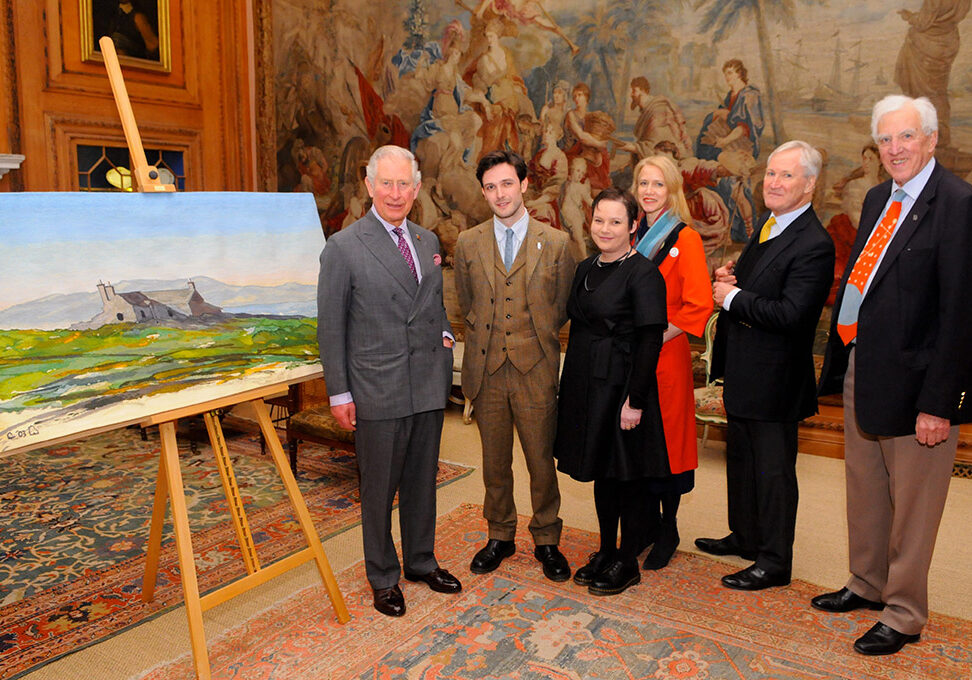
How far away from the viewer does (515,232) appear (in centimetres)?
354

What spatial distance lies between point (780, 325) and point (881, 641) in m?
1.34

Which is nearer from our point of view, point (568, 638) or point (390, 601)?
point (568, 638)

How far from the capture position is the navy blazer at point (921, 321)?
109 inches

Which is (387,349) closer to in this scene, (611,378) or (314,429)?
(611,378)

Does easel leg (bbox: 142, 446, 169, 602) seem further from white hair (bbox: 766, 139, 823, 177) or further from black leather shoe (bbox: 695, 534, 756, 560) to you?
white hair (bbox: 766, 139, 823, 177)

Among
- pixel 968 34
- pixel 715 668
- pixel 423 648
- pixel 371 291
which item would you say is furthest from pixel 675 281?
pixel 968 34

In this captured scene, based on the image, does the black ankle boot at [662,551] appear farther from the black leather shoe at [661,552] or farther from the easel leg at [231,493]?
the easel leg at [231,493]

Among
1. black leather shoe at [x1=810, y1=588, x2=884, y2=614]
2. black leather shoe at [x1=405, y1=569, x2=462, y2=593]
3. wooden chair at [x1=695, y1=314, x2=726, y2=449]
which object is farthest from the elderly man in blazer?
wooden chair at [x1=695, y1=314, x2=726, y2=449]

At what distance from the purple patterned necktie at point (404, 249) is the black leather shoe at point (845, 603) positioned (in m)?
2.36

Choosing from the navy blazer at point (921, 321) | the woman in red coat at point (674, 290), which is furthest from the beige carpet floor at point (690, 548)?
the navy blazer at point (921, 321)

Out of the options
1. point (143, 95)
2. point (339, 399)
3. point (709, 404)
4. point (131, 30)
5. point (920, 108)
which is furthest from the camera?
point (143, 95)

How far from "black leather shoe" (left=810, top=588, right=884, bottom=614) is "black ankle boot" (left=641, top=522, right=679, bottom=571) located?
0.74 m

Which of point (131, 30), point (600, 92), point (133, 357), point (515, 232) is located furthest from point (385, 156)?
point (131, 30)

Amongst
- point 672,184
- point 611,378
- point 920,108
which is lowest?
point 611,378
